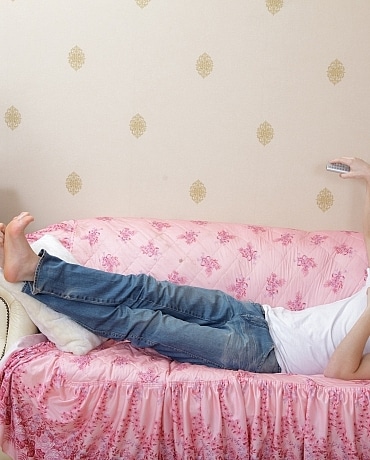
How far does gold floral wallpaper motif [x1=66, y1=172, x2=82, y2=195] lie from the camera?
7.98 ft

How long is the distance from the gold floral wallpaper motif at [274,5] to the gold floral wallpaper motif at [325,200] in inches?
29.0

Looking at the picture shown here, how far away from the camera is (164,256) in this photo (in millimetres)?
2199

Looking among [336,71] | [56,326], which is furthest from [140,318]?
[336,71]

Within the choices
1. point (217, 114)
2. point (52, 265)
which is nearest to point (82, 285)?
point (52, 265)

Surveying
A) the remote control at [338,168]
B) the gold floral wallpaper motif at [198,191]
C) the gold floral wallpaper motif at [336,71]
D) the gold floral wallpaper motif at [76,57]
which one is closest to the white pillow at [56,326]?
the gold floral wallpaper motif at [198,191]

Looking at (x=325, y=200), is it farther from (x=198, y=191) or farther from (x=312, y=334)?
(x=312, y=334)

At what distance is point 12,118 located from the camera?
2398mm

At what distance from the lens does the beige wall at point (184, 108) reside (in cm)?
232

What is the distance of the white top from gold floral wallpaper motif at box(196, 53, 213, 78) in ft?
3.32

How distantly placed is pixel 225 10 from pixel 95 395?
152 cm

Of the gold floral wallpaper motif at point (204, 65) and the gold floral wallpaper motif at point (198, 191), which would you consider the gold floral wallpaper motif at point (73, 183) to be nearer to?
the gold floral wallpaper motif at point (198, 191)

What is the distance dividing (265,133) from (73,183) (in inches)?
31.9

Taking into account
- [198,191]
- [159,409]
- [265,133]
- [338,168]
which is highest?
[265,133]

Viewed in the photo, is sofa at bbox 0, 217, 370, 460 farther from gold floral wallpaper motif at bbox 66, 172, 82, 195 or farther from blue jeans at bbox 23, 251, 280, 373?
gold floral wallpaper motif at bbox 66, 172, 82, 195
